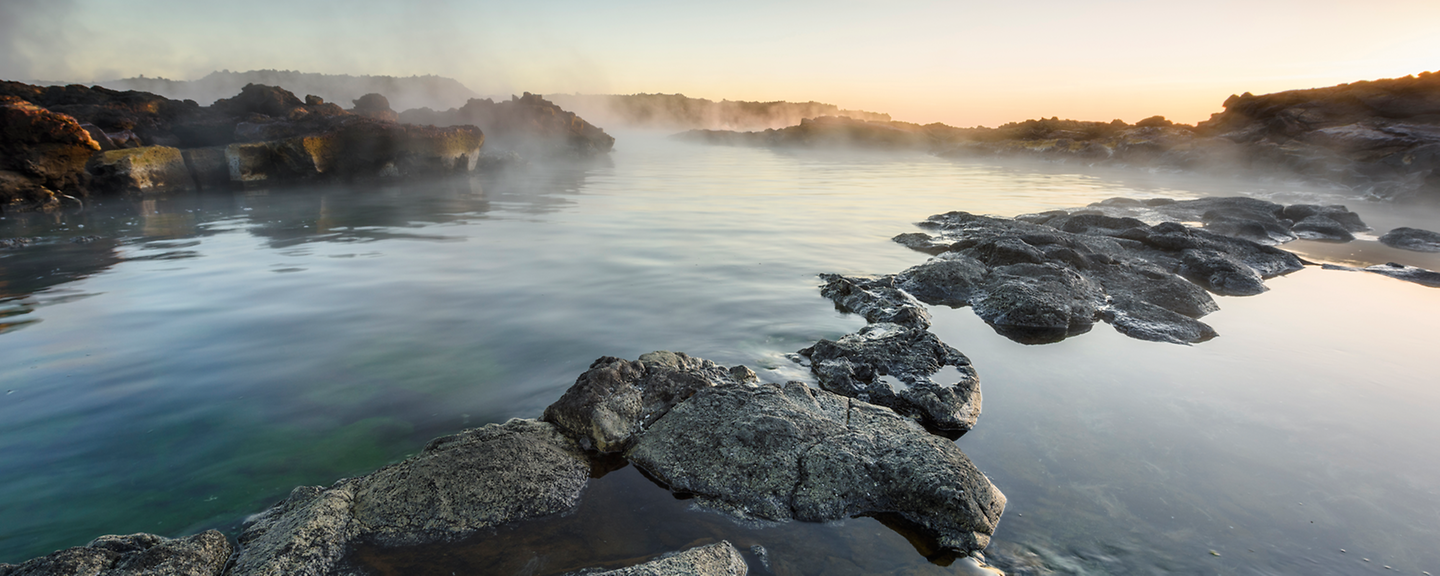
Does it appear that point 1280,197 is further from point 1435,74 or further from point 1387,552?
point 1387,552

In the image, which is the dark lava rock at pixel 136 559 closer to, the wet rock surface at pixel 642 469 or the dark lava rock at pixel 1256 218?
the wet rock surface at pixel 642 469

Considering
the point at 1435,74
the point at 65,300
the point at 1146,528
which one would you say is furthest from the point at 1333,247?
the point at 1435,74

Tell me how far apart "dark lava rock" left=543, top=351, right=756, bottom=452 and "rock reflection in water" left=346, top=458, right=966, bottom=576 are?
1.84ft

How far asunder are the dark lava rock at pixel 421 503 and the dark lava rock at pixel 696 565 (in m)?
0.66

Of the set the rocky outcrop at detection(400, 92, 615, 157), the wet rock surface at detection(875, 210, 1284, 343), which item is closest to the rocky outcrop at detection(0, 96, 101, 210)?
the wet rock surface at detection(875, 210, 1284, 343)

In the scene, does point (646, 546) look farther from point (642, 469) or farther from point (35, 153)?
point (35, 153)

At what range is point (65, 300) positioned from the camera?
6.97 meters

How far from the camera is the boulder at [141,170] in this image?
15.9 metres

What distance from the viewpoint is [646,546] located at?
2828 millimetres

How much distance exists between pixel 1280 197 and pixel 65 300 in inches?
1234

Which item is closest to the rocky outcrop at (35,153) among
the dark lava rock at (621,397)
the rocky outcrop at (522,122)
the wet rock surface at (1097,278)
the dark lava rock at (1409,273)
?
the dark lava rock at (621,397)

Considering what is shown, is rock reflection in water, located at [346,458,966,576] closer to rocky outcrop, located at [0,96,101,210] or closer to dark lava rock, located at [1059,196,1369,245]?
dark lava rock, located at [1059,196,1369,245]

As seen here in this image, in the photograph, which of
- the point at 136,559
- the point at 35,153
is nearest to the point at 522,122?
the point at 35,153

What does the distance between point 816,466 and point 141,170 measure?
2204 cm
